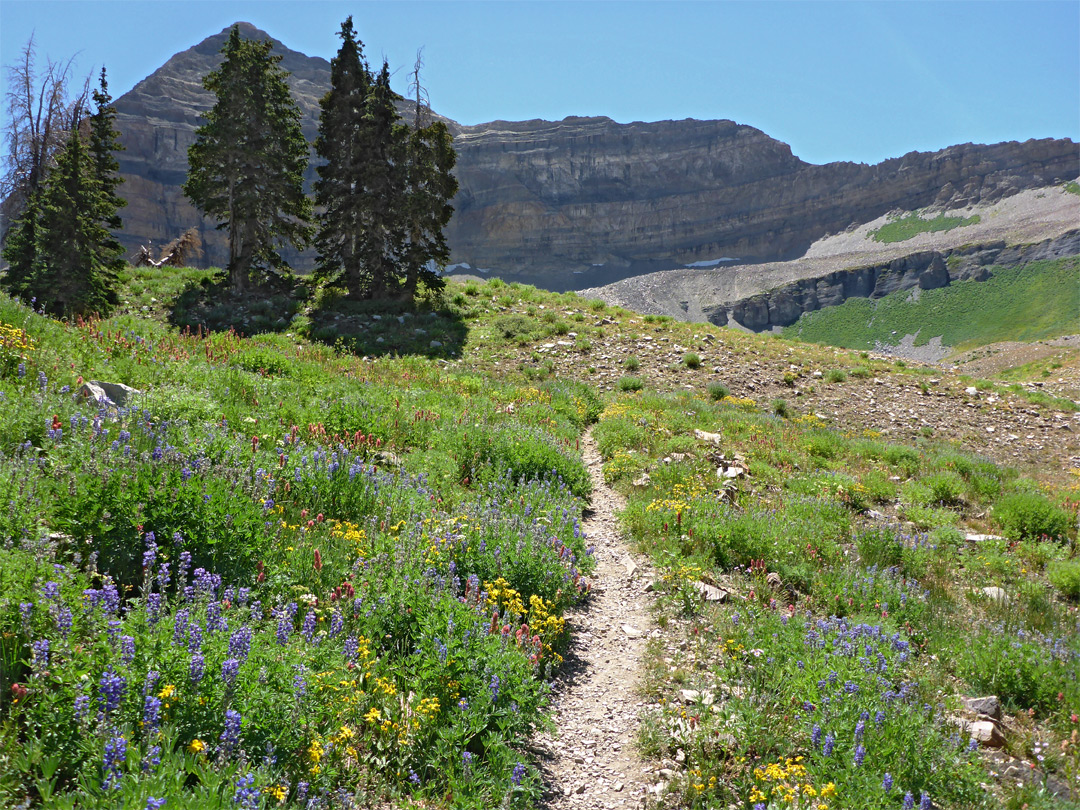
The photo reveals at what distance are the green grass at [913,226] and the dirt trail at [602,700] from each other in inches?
7493

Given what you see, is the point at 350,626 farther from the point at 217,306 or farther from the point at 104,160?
the point at 104,160

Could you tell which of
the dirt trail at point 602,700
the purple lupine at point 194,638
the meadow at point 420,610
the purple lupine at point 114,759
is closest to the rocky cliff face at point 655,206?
the meadow at point 420,610

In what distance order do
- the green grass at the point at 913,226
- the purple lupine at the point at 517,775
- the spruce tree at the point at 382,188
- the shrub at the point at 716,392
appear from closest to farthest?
the purple lupine at the point at 517,775 → the shrub at the point at 716,392 → the spruce tree at the point at 382,188 → the green grass at the point at 913,226

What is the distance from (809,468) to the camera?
41.4ft

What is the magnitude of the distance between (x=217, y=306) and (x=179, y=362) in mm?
16869

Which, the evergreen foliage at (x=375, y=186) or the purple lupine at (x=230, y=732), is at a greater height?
the evergreen foliage at (x=375, y=186)

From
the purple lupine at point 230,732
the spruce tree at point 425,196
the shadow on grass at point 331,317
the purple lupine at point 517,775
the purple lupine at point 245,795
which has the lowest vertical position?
the purple lupine at point 517,775

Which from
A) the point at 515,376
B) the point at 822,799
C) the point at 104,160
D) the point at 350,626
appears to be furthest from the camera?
the point at 104,160

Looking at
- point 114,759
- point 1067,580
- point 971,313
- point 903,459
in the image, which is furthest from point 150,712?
point 971,313

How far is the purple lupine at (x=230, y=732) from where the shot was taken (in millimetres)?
2762

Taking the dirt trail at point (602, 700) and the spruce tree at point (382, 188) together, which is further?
the spruce tree at point (382, 188)

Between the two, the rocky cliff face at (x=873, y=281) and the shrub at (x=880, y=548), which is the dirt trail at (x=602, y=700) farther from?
the rocky cliff face at (x=873, y=281)

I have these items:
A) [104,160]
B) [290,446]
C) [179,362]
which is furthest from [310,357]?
[104,160]

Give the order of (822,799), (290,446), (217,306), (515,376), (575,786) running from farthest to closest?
(217,306), (515,376), (290,446), (575,786), (822,799)
